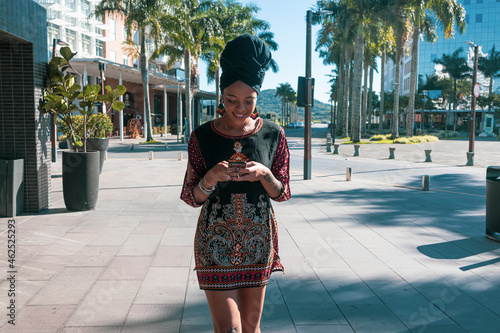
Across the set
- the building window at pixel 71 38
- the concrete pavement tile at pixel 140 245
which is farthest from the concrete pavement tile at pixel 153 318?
the building window at pixel 71 38

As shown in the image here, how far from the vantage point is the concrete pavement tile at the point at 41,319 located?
3342 millimetres

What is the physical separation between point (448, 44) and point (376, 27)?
6997cm

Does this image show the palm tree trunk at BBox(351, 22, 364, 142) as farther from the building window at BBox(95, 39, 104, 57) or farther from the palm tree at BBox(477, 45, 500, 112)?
the palm tree at BBox(477, 45, 500, 112)

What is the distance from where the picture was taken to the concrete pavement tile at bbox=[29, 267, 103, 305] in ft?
12.8

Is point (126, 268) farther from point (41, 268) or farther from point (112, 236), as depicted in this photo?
point (112, 236)

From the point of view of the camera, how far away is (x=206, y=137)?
2.33 metres

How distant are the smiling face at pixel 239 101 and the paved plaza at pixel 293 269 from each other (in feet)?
6.13

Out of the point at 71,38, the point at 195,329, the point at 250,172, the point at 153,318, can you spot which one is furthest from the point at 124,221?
the point at 71,38

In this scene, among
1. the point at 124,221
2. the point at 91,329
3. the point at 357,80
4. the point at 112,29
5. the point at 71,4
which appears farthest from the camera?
the point at 112,29

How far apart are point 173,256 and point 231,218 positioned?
3.31 meters

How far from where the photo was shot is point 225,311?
2178mm

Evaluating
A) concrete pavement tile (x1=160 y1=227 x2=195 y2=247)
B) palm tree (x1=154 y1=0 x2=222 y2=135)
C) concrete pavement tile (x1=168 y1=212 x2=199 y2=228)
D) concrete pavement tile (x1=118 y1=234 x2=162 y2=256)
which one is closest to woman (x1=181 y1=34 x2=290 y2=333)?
concrete pavement tile (x1=118 y1=234 x2=162 y2=256)

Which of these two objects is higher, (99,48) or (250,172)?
(99,48)

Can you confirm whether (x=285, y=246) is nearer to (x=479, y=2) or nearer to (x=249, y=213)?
(x=249, y=213)
